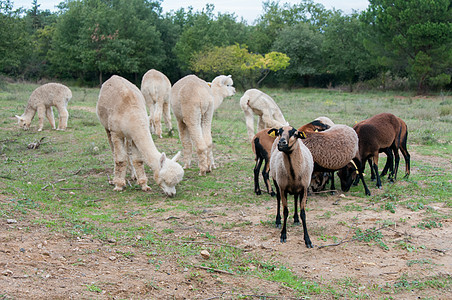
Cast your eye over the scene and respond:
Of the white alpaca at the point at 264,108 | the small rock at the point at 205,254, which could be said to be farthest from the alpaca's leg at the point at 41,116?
the small rock at the point at 205,254

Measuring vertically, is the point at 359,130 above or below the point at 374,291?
above

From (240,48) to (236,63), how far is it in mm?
3443

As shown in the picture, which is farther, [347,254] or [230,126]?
[230,126]

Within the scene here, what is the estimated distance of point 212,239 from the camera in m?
5.84

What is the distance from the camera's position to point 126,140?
27.7ft

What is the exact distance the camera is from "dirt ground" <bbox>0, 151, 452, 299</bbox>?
13.1 feet

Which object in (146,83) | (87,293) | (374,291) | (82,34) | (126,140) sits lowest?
(374,291)

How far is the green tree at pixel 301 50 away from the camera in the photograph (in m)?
49.8

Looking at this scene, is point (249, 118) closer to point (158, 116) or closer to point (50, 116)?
point (158, 116)

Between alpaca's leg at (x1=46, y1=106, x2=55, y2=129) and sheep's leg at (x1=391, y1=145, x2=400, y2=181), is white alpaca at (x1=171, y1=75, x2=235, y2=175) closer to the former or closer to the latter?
sheep's leg at (x1=391, y1=145, x2=400, y2=181)

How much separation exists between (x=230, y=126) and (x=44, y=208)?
11.3 meters

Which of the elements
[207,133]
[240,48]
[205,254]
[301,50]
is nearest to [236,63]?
[240,48]

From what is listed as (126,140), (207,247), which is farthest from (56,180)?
(207,247)

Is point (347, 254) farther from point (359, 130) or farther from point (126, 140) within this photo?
point (126, 140)
